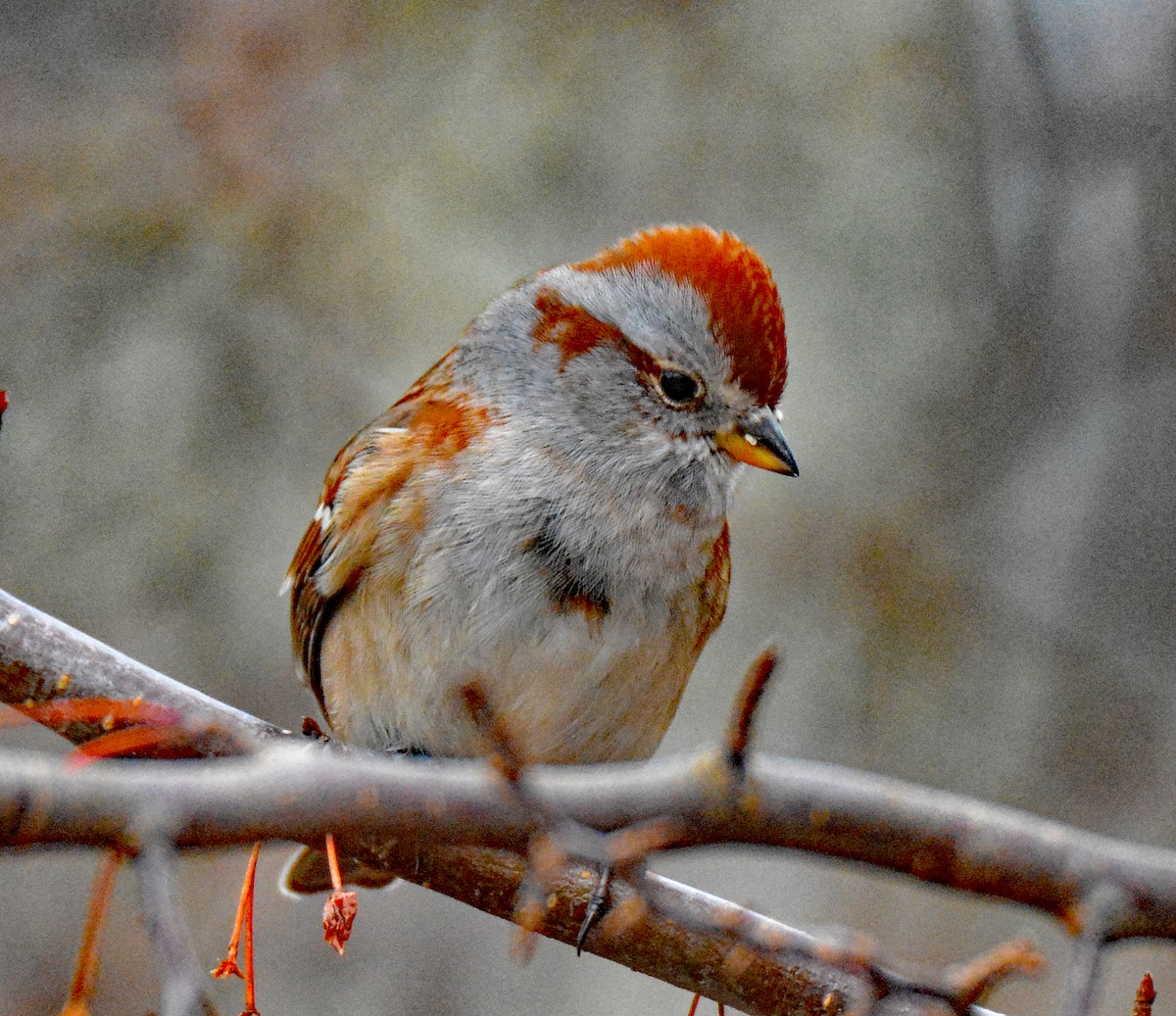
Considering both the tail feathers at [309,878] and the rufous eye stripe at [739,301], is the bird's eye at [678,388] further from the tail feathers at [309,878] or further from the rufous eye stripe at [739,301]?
the tail feathers at [309,878]

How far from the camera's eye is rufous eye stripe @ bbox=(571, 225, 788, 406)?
349 centimetres

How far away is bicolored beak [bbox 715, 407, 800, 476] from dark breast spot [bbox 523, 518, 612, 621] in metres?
0.50

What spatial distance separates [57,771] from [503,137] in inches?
200

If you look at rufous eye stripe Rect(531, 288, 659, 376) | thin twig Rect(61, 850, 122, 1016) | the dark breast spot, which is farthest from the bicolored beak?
thin twig Rect(61, 850, 122, 1016)

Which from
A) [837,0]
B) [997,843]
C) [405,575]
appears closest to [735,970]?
[405,575]

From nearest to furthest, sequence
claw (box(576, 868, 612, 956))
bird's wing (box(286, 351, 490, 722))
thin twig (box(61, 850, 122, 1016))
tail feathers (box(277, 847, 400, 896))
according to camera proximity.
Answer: thin twig (box(61, 850, 122, 1016)), claw (box(576, 868, 612, 956)), bird's wing (box(286, 351, 490, 722)), tail feathers (box(277, 847, 400, 896))

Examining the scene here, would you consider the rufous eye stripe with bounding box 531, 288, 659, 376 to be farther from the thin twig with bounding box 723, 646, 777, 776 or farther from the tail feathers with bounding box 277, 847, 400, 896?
the thin twig with bounding box 723, 646, 777, 776

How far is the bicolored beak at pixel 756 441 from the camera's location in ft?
11.5

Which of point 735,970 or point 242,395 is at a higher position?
point 242,395

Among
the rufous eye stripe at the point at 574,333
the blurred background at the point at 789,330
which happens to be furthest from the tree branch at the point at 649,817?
the blurred background at the point at 789,330

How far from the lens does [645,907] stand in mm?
1448

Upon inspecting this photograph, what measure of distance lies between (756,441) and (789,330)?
2.51 meters

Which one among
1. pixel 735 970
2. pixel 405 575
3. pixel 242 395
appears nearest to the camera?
pixel 735 970

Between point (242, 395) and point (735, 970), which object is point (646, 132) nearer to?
point (242, 395)
